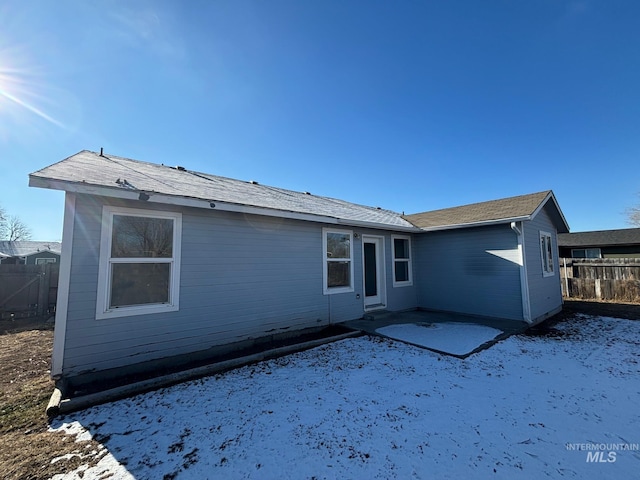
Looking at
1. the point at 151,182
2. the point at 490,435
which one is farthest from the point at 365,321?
the point at 151,182

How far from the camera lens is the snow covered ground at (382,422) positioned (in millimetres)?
2137

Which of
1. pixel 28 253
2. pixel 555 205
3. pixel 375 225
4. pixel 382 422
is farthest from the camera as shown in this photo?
pixel 28 253

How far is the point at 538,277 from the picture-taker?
775 cm

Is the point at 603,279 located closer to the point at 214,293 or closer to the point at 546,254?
the point at 546,254

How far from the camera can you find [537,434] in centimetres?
255

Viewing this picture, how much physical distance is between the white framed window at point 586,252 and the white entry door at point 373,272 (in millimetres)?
19093

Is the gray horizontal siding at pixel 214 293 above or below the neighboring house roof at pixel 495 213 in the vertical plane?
below

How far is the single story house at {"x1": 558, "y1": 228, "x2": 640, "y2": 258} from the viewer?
16266 mm

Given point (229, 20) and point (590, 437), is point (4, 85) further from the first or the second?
point (590, 437)

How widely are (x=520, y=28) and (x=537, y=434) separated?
8.81 meters

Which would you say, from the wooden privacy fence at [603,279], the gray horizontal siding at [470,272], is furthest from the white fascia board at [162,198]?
the wooden privacy fence at [603,279]

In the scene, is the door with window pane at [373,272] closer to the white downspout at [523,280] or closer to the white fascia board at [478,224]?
the white fascia board at [478,224]

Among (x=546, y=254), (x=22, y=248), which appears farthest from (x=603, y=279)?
(x=22, y=248)

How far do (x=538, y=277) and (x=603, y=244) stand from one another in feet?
48.7
